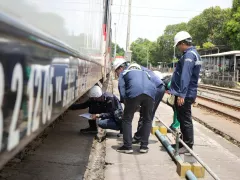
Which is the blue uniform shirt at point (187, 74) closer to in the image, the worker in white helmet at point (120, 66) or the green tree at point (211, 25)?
the worker in white helmet at point (120, 66)

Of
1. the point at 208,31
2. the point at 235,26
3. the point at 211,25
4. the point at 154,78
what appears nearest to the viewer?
the point at 154,78

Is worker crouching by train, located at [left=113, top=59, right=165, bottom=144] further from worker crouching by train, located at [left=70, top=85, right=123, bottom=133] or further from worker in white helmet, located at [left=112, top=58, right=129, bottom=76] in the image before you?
worker crouching by train, located at [left=70, top=85, right=123, bottom=133]

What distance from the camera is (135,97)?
480 centimetres

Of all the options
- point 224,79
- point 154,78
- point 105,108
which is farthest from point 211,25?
point 154,78

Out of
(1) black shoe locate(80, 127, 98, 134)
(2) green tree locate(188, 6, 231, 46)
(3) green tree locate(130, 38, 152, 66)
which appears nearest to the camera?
(1) black shoe locate(80, 127, 98, 134)

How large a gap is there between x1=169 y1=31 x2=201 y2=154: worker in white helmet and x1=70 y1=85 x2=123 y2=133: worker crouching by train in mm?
1249

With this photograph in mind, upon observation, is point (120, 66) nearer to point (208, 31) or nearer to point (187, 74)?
point (187, 74)

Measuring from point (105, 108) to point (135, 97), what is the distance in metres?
1.28

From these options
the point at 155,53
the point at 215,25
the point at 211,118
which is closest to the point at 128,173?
the point at 211,118

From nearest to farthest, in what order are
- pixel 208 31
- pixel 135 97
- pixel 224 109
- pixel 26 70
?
pixel 26 70 < pixel 135 97 < pixel 224 109 < pixel 208 31

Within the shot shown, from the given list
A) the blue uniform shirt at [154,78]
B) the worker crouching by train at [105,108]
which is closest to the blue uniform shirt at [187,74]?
the blue uniform shirt at [154,78]

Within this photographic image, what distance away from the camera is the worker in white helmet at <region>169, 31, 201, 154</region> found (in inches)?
176

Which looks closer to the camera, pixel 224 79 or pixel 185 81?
pixel 185 81

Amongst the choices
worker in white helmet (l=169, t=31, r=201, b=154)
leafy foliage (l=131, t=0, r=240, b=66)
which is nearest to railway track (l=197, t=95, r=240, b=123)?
leafy foliage (l=131, t=0, r=240, b=66)
